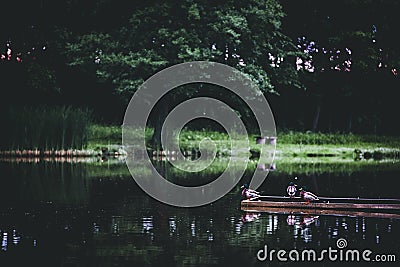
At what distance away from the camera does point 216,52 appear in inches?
1344

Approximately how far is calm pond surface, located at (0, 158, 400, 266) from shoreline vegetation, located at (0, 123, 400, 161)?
7.68 meters

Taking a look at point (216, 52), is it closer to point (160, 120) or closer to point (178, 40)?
point (178, 40)

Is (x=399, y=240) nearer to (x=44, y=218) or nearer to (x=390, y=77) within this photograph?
(x=44, y=218)

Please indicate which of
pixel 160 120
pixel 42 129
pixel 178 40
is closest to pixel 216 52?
pixel 178 40

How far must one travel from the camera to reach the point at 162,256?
37.0ft

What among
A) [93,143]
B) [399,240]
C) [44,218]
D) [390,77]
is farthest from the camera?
[390,77]

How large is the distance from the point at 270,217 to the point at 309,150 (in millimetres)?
20398

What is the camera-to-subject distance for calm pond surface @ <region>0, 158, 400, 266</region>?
11.3m

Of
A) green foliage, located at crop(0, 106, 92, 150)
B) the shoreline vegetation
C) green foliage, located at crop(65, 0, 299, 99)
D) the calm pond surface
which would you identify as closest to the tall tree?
green foliage, located at crop(65, 0, 299, 99)

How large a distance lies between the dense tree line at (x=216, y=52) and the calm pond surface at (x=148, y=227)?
1363cm

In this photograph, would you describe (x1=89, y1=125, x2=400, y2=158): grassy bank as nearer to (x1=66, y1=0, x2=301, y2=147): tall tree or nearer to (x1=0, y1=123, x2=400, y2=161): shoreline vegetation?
(x1=0, y1=123, x2=400, y2=161): shoreline vegetation

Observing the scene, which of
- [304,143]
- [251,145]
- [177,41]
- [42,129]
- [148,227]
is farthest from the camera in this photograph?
[304,143]

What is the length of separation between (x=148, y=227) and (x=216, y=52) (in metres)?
20.9

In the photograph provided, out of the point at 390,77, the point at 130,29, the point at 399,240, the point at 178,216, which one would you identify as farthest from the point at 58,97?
the point at 399,240
